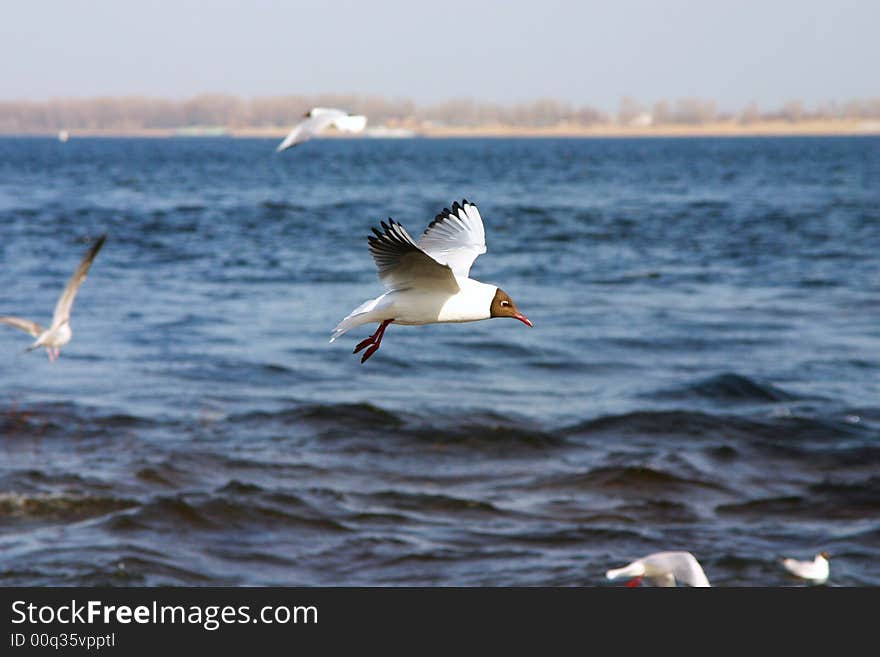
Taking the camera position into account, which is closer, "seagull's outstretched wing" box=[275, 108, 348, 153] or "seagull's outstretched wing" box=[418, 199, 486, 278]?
"seagull's outstretched wing" box=[418, 199, 486, 278]

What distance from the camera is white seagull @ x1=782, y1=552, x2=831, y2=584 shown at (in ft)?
33.7

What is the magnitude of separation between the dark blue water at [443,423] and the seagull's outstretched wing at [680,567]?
2.16 m

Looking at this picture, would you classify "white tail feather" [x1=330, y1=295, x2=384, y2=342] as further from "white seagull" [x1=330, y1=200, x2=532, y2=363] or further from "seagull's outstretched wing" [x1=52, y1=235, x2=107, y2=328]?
"seagull's outstretched wing" [x1=52, y1=235, x2=107, y2=328]

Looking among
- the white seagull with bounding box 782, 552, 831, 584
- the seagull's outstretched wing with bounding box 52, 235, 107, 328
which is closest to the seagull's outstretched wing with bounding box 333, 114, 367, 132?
the seagull's outstretched wing with bounding box 52, 235, 107, 328

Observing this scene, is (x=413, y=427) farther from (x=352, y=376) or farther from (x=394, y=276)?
(x=394, y=276)

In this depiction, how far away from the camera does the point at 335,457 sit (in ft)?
47.5

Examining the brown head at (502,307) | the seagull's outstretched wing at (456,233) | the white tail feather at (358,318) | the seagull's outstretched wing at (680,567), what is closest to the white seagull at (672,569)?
the seagull's outstretched wing at (680,567)

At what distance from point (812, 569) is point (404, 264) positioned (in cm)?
694

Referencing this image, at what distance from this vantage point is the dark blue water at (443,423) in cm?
1148

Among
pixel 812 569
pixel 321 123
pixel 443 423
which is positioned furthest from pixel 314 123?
pixel 812 569

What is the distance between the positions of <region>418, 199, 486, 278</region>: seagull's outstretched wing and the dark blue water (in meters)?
5.24

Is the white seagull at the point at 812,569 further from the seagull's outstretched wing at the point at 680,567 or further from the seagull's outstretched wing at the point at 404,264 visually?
the seagull's outstretched wing at the point at 404,264

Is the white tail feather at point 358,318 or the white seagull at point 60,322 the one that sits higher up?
the white tail feather at point 358,318
